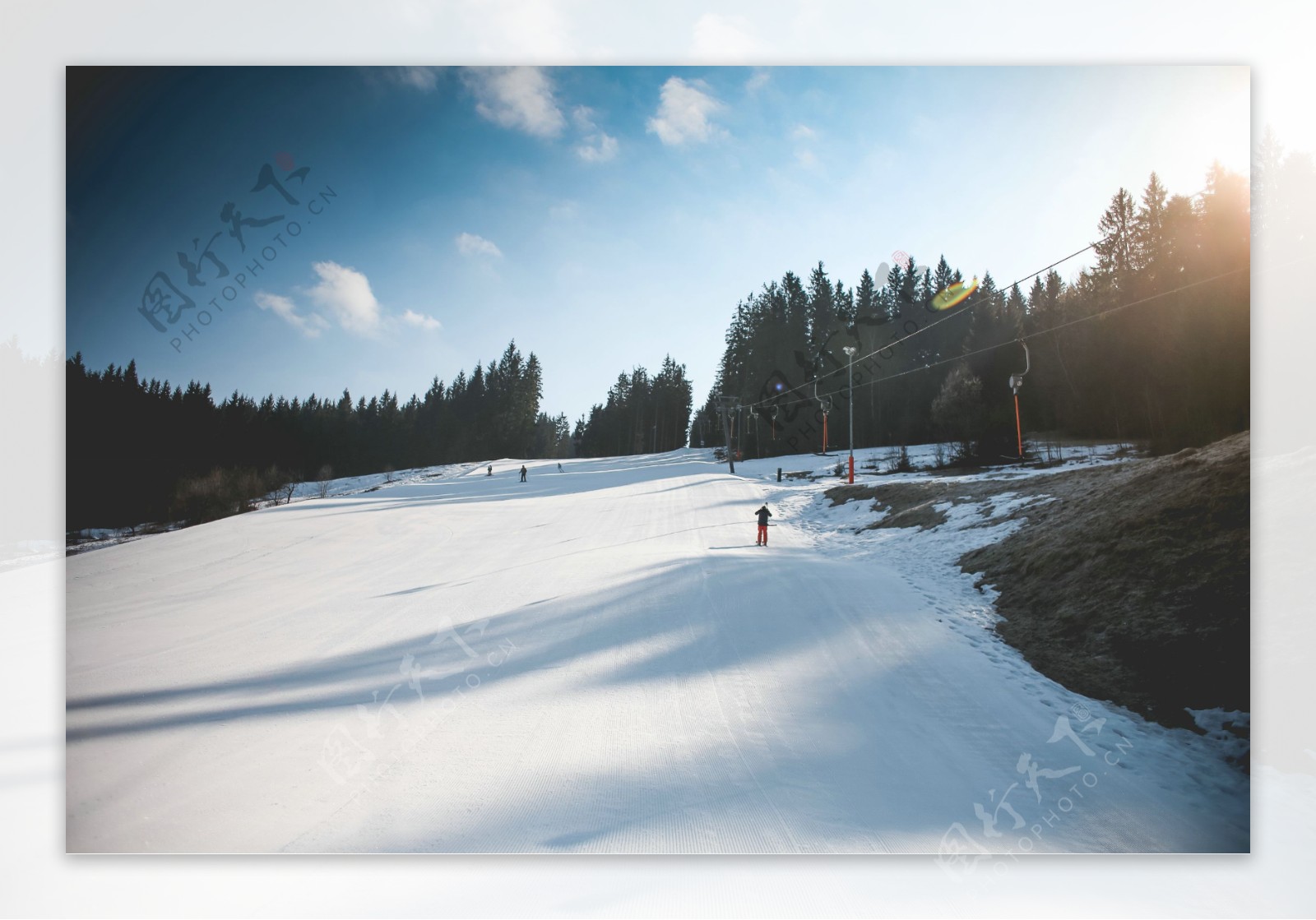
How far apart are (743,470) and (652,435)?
39.1 meters

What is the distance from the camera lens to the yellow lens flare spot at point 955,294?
8.11 metres

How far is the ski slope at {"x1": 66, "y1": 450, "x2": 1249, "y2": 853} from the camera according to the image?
316 cm

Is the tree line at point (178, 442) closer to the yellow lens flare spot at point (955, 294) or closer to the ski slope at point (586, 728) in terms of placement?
the ski slope at point (586, 728)

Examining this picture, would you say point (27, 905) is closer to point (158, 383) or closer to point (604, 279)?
point (158, 383)

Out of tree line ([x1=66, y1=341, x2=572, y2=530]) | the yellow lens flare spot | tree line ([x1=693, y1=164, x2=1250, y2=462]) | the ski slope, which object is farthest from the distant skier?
tree line ([x1=66, y1=341, x2=572, y2=530])

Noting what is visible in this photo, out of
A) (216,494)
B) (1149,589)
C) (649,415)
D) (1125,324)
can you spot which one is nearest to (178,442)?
(216,494)

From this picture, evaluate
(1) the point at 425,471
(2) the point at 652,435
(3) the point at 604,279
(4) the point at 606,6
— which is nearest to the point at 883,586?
(3) the point at 604,279

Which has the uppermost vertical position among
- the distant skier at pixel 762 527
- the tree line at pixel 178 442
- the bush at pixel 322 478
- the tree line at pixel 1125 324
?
the tree line at pixel 1125 324

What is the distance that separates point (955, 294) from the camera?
8859mm

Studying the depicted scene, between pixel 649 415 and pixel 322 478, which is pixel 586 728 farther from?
pixel 649 415

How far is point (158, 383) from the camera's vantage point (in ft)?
15.8

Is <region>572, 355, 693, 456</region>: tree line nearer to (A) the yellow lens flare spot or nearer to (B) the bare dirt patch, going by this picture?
(A) the yellow lens flare spot

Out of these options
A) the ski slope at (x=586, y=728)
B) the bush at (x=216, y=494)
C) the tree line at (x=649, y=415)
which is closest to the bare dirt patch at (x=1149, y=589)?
the ski slope at (x=586, y=728)

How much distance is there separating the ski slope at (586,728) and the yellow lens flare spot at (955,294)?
15.5 ft
